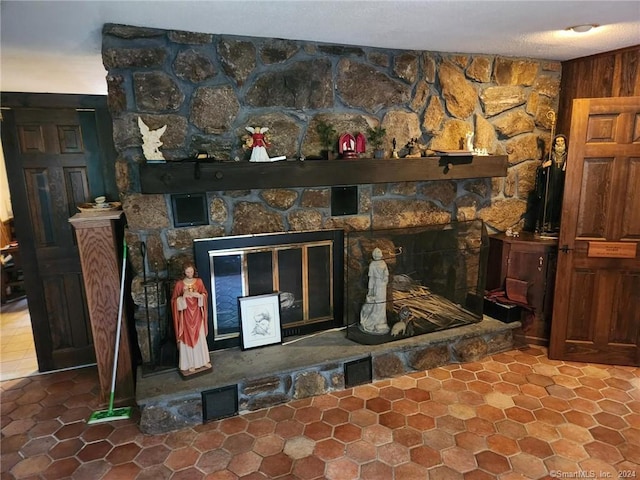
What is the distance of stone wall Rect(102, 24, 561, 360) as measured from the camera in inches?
91.9

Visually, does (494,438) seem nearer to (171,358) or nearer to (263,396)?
(263,396)

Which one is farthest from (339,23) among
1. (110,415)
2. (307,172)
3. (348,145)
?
(110,415)

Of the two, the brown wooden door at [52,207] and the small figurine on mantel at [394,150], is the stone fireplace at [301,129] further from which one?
the brown wooden door at [52,207]

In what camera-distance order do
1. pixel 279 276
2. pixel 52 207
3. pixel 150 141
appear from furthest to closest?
pixel 52 207, pixel 279 276, pixel 150 141

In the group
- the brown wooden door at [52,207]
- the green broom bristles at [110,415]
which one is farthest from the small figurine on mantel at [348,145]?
the green broom bristles at [110,415]

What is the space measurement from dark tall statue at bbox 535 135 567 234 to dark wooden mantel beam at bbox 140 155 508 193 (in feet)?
1.19

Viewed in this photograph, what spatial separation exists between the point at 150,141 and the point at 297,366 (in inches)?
62.4

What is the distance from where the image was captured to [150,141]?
7.57 ft

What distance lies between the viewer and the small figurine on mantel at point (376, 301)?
9.36 ft

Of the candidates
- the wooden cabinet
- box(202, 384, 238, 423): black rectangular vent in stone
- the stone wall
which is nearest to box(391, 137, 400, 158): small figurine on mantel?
the stone wall

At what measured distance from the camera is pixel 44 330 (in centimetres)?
304

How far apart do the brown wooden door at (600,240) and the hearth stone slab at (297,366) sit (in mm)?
458

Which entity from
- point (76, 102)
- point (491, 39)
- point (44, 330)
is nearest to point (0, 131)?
point (76, 102)

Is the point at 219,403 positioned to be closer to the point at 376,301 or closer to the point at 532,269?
the point at 376,301
